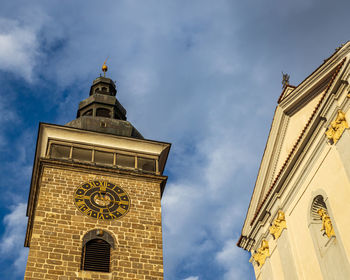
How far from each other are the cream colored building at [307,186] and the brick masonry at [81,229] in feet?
16.6

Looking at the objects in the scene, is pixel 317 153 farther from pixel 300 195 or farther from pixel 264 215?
pixel 264 215

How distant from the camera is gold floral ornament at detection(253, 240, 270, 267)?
16125 millimetres

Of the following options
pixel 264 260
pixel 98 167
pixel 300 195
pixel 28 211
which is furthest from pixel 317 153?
pixel 28 211

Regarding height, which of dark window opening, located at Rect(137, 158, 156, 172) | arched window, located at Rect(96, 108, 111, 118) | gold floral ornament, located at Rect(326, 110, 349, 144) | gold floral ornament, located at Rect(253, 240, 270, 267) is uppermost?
arched window, located at Rect(96, 108, 111, 118)

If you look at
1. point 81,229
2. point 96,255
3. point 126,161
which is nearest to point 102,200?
point 81,229

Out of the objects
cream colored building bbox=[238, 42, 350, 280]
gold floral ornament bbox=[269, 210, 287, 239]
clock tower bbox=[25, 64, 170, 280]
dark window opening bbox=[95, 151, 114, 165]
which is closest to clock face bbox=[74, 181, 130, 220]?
clock tower bbox=[25, 64, 170, 280]

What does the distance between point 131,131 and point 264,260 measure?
13029 mm

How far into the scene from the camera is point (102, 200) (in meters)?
22.9

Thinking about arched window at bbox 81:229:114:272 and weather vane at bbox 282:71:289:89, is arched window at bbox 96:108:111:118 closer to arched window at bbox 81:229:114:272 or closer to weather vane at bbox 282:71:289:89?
arched window at bbox 81:229:114:272

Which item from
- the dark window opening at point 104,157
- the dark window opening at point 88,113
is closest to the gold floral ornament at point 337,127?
the dark window opening at point 104,157

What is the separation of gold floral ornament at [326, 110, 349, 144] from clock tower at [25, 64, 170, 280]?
396 inches

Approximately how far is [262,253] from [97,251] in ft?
23.7

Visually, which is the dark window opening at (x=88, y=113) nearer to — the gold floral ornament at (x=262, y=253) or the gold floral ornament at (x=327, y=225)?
the gold floral ornament at (x=262, y=253)

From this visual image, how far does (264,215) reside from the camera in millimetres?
16609
